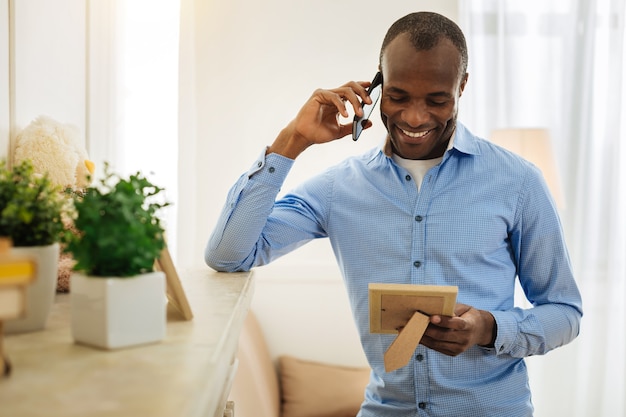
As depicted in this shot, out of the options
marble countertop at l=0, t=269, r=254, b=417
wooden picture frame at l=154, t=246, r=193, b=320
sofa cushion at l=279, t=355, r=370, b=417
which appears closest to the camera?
marble countertop at l=0, t=269, r=254, b=417

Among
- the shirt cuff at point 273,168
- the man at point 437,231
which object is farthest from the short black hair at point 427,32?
the shirt cuff at point 273,168

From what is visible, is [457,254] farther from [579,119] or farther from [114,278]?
[579,119]

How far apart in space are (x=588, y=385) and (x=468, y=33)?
1.58 m

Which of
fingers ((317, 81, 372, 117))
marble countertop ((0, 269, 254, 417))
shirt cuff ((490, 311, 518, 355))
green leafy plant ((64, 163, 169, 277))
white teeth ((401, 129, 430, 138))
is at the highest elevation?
fingers ((317, 81, 372, 117))

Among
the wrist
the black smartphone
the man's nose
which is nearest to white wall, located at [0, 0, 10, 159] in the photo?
the black smartphone

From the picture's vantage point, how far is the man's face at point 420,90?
1.52 metres

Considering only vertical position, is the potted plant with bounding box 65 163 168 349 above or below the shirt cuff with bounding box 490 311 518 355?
above

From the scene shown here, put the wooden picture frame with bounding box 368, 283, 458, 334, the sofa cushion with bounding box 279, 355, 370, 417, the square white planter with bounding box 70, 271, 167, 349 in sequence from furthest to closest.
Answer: the sofa cushion with bounding box 279, 355, 370, 417 < the wooden picture frame with bounding box 368, 283, 458, 334 < the square white planter with bounding box 70, 271, 167, 349

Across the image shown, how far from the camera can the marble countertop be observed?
58cm

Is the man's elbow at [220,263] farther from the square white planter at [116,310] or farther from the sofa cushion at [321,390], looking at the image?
the sofa cushion at [321,390]

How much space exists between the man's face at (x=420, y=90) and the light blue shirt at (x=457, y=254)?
92 millimetres

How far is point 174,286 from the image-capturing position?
0.89m

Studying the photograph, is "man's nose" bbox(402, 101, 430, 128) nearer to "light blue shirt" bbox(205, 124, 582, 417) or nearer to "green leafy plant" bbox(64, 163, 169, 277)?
"light blue shirt" bbox(205, 124, 582, 417)

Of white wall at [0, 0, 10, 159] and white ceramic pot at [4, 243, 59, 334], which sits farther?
white wall at [0, 0, 10, 159]
